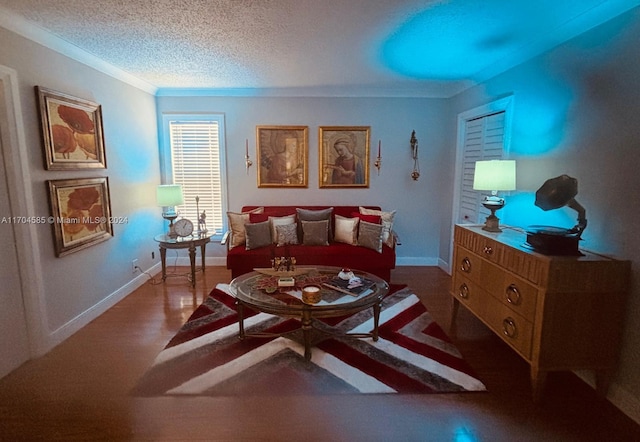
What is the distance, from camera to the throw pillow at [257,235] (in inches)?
167

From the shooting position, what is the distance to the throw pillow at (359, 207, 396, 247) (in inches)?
171

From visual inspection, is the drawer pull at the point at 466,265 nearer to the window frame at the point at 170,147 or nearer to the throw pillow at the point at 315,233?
the throw pillow at the point at 315,233

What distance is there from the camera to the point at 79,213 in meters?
3.12

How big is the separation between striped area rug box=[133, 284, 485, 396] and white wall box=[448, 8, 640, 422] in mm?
1106

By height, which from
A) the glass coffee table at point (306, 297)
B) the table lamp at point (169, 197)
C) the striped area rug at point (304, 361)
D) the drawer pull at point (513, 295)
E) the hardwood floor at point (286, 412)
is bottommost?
the hardwood floor at point (286, 412)

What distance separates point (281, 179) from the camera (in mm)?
4969

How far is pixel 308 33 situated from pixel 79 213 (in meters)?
2.60

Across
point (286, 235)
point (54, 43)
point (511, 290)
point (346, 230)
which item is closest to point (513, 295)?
point (511, 290)

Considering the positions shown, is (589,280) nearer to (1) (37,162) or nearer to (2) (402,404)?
(2) (402,404)

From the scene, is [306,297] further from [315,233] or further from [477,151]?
[477,151]

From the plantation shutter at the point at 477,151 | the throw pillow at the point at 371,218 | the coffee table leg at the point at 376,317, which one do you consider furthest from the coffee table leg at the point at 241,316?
the plantation shutter at the point at 477,151

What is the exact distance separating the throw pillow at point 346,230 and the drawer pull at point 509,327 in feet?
7.08

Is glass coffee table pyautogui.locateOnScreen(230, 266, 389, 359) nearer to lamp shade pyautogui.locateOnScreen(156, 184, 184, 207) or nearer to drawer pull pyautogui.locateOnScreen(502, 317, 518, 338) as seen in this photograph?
drawer pull pyautogui.locateOnScreen(502, 317, 518, 338)

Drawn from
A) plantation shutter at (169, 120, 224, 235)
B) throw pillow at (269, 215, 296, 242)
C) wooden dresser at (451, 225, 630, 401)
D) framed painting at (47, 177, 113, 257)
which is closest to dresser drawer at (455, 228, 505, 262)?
wooden dresser at (451, 225, 630, 401)
